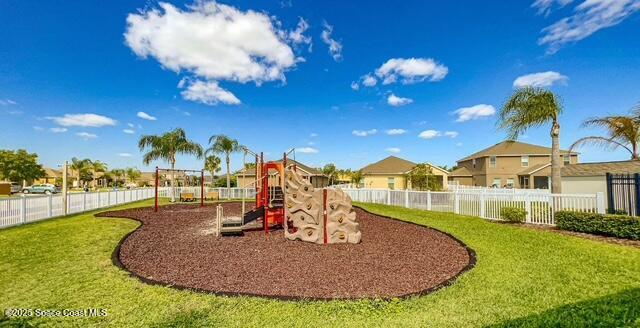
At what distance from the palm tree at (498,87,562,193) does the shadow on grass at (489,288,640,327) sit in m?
10.7

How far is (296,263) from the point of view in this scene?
21.0 feet

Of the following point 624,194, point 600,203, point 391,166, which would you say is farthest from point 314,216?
point 391,166

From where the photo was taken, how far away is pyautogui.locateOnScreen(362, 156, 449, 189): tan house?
1405 inches

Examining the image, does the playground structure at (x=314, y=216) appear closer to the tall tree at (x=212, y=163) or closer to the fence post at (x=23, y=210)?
the fence post at (x=23, y=210)

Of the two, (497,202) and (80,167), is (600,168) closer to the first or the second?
(497,202)

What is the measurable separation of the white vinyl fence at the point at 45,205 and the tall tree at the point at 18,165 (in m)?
53.9

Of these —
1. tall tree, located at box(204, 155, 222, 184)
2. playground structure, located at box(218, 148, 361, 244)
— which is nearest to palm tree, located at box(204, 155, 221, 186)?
tall tree, located at box(204, 155, 222, 184)

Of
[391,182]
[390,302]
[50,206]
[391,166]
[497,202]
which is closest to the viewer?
[390,302]

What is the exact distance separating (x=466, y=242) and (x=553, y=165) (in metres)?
8.41

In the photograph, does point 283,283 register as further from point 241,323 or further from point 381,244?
point 381,244

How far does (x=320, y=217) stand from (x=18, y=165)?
7260 centimetres

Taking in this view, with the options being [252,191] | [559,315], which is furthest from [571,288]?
[252,191]

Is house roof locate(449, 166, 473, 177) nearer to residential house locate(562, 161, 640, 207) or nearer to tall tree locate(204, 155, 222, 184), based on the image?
residential house locate(562, 161, 640, 207)

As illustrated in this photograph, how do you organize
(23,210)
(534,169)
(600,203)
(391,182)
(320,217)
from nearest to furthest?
(320,217)
(600,203)
(23,210)
(534,169)
(391,182)
